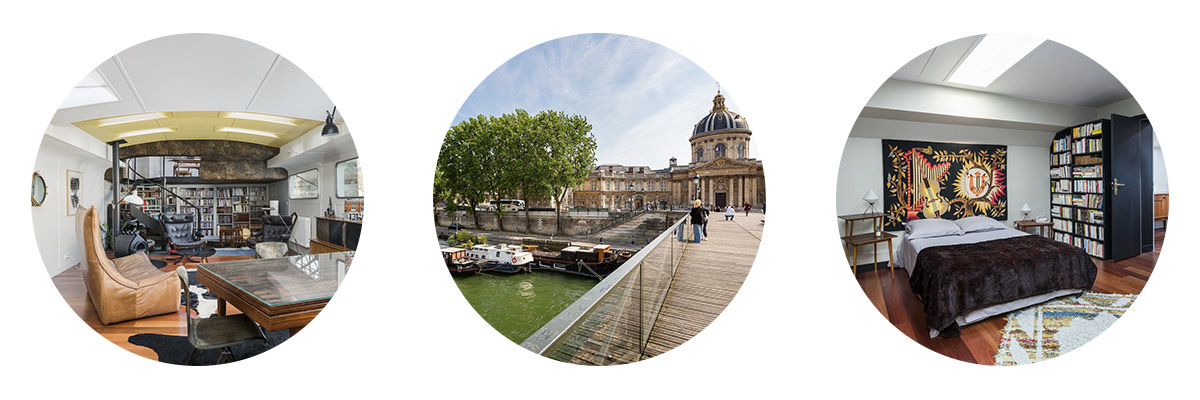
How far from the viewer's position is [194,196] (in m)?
1.99

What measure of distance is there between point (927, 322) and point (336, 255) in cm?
242

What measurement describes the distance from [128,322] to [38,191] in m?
0.63

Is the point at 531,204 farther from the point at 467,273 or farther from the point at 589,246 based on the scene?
the point at 467,273

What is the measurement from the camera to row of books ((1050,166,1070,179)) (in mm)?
1842

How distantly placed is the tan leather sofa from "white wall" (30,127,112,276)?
0.05 metres

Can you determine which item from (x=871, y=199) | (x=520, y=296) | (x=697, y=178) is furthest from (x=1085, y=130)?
(x=520, y=296)

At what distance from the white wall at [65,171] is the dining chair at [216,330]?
0.43m

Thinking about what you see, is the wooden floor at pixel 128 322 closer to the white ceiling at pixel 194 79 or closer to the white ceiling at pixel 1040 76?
the white ceiling at pixel 194 79

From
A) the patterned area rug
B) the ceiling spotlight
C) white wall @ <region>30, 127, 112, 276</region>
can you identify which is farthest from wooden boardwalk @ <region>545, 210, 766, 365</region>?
white wall @ <region>30, 127, 112, 276</region>

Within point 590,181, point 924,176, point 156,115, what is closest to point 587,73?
point 590,181

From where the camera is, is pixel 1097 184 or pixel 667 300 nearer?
pixel 1097 184

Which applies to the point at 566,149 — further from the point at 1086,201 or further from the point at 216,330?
the point at 1086,201

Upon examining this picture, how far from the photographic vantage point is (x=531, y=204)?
194cm

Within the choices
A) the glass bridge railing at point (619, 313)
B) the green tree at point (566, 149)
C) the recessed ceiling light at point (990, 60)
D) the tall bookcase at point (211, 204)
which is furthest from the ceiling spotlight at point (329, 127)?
the recessed ceiling light at point (990, 60)
